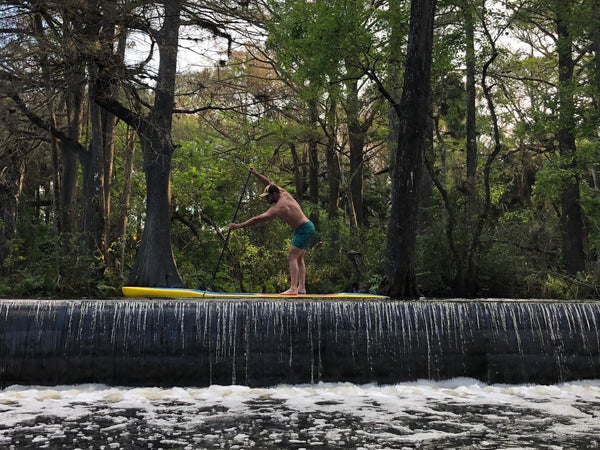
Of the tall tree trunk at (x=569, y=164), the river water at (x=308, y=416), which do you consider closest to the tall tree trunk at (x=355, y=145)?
the tall tree trunk at (x=569, y=164)

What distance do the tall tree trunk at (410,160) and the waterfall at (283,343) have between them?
2.66 m

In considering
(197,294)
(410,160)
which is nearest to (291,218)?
(197,294)

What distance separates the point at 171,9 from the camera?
16.5 metres

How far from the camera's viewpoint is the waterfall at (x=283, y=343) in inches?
363

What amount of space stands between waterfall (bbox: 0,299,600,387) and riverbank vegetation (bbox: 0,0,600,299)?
2.88 metres

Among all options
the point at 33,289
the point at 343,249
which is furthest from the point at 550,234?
the point at 33,289

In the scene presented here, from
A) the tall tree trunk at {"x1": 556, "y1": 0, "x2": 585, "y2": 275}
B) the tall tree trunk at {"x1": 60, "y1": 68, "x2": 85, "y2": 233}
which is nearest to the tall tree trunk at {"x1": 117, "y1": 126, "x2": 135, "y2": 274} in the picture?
the tall tree trunk at {"x1": 60, "y1": 68, "x2": 85, "y2": 233}

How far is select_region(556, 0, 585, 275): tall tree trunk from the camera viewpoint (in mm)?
18703

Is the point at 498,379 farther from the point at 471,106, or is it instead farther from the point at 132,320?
the point at 471,106

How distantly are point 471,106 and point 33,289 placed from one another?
40.0ft

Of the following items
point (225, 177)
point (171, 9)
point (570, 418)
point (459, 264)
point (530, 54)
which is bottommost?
point (570, 418)

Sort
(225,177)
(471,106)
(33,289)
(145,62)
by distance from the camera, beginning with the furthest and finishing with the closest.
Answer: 1. (225,177)
2. (471,106)
3. (145,62)
4. (33,289)

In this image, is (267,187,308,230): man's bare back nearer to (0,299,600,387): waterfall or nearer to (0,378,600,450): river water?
(0,299,600,387): waterfall

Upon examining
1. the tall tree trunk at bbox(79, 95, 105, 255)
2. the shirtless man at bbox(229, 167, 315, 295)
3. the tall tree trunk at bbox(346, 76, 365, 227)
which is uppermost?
the tall tree trunk at bbox(346, 76, 365, 227)
